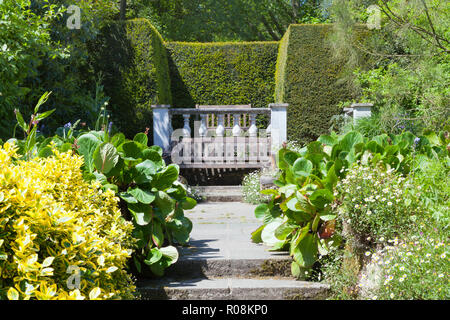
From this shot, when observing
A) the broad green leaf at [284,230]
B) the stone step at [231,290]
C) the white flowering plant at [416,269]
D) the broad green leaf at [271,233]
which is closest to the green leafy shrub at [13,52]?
the stone step at [231,290]

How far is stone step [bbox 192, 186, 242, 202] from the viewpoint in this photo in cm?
700

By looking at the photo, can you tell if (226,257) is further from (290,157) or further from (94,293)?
(94,293)

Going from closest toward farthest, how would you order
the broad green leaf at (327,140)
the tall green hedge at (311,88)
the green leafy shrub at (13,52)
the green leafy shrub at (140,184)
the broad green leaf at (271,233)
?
the green leafy shrub at (140,184) → the broad green leaf at (271,233) → the broad green leaf at (327,140) → the green leafy shrub at (13,52) → the tall green hedge at (311,88)

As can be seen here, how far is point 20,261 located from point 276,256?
2.07m

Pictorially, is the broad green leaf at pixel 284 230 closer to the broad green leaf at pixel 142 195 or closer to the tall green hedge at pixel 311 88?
the broad green leaf at pixel 142 195

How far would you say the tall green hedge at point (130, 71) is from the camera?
30.0ft

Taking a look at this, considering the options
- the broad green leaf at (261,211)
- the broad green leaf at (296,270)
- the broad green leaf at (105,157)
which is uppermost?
the broad green leaf at (105,157)

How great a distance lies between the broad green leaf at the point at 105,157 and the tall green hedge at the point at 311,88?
7.12 metres

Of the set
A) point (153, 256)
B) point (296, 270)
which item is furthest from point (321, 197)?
point (153, 256)

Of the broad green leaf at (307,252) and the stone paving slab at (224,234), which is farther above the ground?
the broad green leaf at (307,252)

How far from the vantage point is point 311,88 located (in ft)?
31.5

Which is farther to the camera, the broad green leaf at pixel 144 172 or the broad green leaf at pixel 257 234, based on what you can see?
the broad green leaf at pixel 257 234

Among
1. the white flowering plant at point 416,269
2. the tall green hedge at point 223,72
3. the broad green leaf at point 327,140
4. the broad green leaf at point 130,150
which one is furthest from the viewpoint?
the tall green hedge at point 223,72

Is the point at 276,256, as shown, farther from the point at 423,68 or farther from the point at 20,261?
the point at 423,68
